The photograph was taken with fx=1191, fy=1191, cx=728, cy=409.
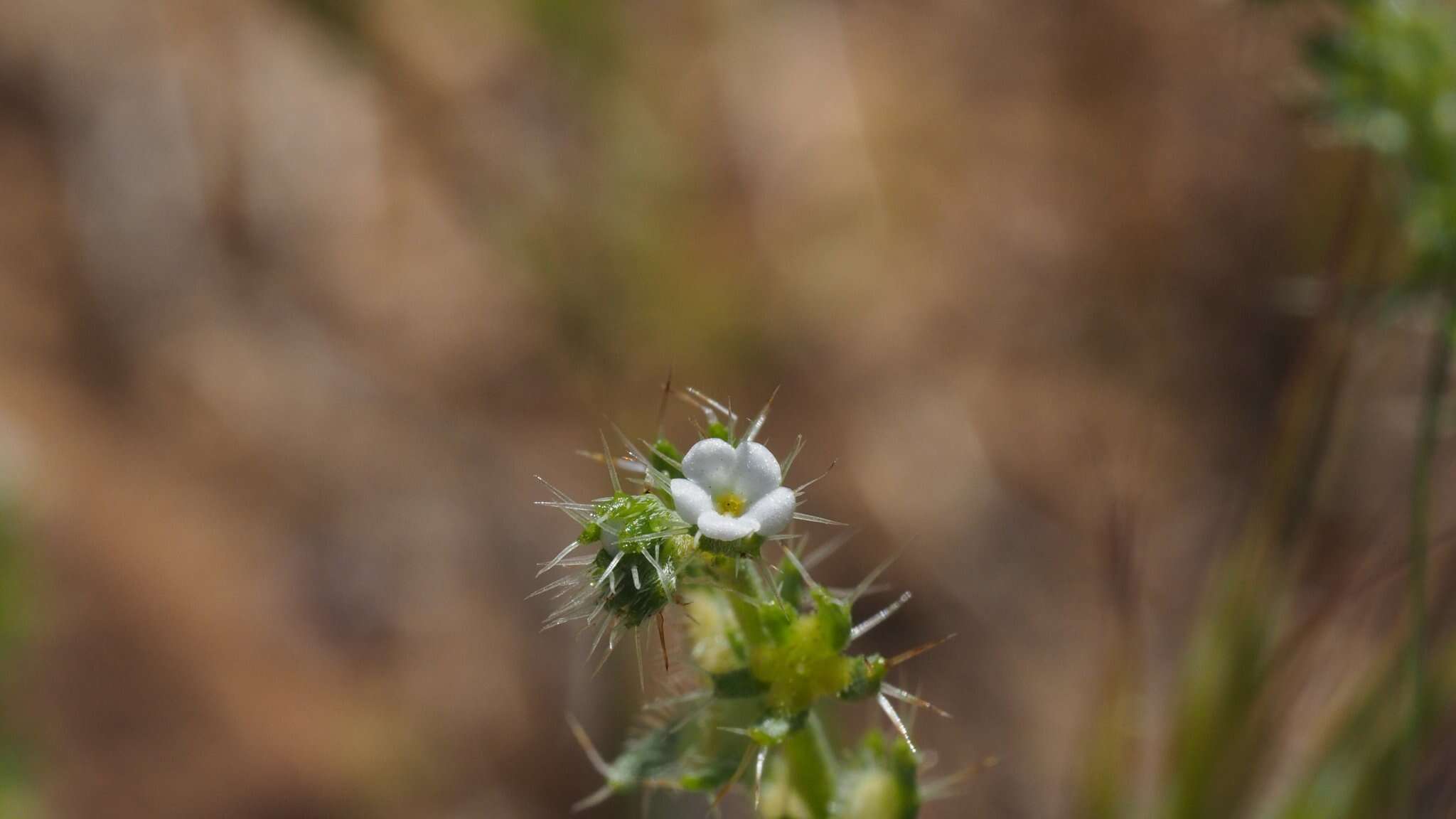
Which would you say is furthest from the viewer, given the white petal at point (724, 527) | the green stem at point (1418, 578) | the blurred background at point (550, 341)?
the blurred background at point (550, 341)

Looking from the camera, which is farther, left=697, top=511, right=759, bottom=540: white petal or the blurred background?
the blurred background

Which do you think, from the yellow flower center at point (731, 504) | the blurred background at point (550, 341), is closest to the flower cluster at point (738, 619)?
the yellow flower center at point (731, 504)

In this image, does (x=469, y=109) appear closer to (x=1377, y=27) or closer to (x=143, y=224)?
(x=143, y=224)

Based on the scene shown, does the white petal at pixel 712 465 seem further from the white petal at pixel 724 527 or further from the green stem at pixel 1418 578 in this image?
the green stem at pixel 1418 578

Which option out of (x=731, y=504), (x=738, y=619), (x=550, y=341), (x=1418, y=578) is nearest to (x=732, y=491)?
(x=731, y=504)

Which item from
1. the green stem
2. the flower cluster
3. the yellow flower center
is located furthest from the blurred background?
the yellow flower center

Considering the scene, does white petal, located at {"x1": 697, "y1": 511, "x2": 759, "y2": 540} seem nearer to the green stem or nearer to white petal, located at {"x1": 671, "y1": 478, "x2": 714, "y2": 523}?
white petal, located at {"x1": 671, "y1": 478, "x2": 714, "y2": 523}

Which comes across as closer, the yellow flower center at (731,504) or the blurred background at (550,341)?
the yellow flower center at (731,504)
